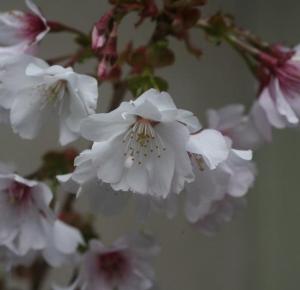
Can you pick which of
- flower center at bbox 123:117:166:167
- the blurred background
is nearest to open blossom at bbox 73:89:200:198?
flower center at bbox 123:117:166:167

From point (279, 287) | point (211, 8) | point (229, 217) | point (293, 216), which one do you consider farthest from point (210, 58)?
point (229, 217)

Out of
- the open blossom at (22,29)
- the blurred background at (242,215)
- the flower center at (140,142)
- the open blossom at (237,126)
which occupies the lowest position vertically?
the blurred background at (242,215)

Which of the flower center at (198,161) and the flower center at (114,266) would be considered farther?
the flower center at (114,266)

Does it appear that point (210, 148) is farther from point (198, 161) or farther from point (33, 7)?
point (33, 7)

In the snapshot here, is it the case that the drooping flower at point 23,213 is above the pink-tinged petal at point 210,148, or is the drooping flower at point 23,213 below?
below

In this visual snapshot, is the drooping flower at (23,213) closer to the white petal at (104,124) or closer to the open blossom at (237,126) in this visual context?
the white petal at (104,124)

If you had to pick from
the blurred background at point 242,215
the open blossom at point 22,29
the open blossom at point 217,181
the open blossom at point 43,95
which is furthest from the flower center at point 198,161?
the blurred background at point 242,215

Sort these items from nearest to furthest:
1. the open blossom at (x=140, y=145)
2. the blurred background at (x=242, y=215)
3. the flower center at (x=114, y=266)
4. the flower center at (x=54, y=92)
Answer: the open blossom at (x=140, y=145)
the flower center at (x=54, y=92)
the flower center at (x=114, y=266)
the blurred background at (x=242, y=215)
